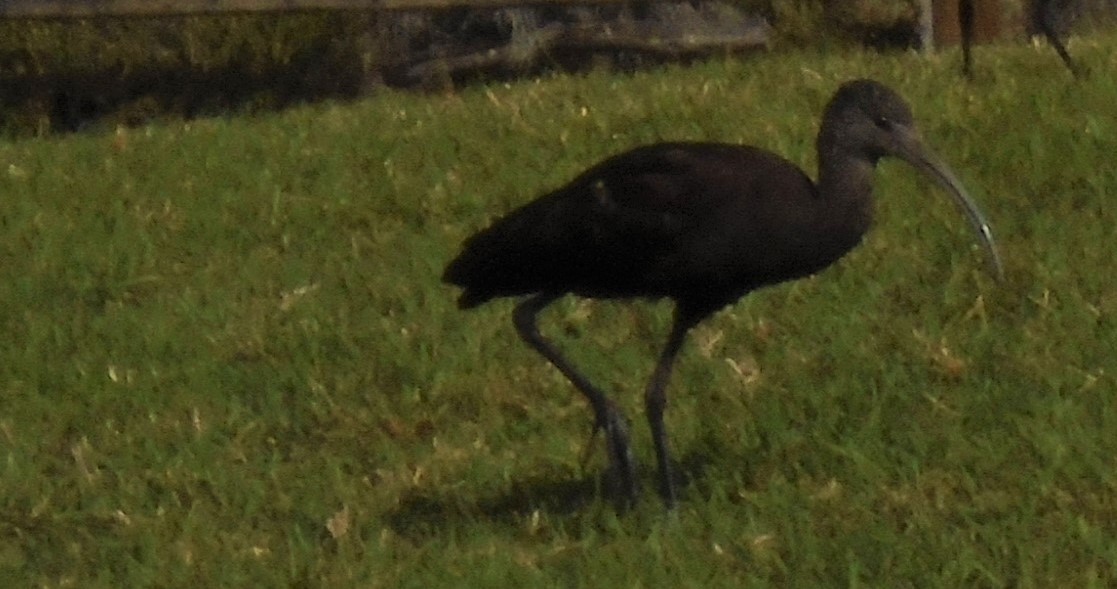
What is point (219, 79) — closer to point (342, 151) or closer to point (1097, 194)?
point (342, 151)

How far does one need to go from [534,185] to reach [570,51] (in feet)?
13.2

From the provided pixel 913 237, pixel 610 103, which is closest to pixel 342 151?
pixel 610 103

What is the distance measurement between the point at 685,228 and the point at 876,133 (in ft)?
2.04

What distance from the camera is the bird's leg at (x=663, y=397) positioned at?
610 centimetres

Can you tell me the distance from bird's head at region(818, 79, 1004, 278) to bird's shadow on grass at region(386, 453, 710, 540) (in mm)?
878

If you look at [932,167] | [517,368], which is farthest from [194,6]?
[932,167]

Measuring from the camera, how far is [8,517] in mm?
6520

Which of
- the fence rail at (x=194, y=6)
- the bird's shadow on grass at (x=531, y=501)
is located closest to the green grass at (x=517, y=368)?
the bird's shadow on grass at (x=531, y=501)

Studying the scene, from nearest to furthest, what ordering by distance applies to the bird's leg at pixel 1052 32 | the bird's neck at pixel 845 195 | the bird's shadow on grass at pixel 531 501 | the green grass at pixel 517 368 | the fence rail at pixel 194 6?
the green grass at pixel 517 368 → the bird's neck at pixel 845 195 → the bird's shadow on grass at pixel 531 501 → the bird's leg at pixel 1052 32 → the fence rail at pixel 194 6

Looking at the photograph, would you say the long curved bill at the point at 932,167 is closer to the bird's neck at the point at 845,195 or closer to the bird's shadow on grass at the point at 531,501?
the bird's neck at the point at 845,195

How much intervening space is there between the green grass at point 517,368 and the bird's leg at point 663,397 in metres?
0.09

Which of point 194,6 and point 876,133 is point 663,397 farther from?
point 194,6

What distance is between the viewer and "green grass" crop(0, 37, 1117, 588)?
19.2 ft

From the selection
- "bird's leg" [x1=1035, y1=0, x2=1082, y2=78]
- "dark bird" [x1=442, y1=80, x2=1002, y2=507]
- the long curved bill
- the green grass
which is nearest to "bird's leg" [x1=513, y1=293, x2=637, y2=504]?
"dark bird" [x1=442, y1=80, x2=1002, y2=507]
